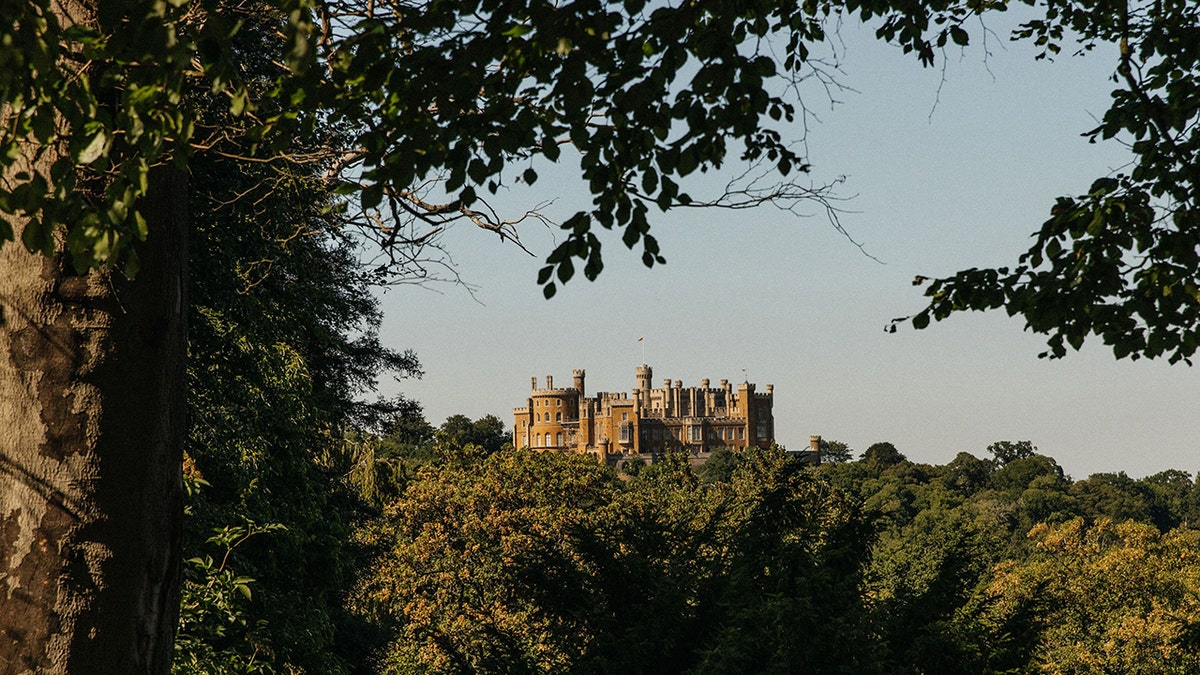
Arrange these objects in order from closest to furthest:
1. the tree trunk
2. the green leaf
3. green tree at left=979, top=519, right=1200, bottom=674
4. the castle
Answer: the green leaf
the tree trunk
green tree at left=979, top=519, right=1200, bottom=674
the castle

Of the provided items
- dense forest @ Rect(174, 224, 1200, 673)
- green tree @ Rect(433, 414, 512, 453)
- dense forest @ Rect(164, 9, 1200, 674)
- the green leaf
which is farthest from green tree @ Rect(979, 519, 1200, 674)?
green tree @ Rect(433, 414, 512, 453)

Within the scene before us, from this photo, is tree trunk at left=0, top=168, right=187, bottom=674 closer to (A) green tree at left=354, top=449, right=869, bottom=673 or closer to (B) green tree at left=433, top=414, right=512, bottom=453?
(A) green tree at left=354, top=449, right=869, bottom=673

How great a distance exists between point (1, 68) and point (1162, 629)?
3744 centimetres

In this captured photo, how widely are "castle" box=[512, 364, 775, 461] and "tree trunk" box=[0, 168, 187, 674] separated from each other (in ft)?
415

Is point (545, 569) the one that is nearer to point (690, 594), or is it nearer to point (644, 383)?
point (690, 594)

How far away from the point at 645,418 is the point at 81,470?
423 ft

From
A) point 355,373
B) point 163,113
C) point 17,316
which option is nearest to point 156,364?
point 17,316

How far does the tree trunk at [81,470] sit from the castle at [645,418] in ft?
415

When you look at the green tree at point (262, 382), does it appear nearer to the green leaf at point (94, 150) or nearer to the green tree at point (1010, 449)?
the green leaf at point (94, 150)

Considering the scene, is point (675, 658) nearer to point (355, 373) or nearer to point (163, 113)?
point (163, 113)

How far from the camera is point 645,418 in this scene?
132875 millimetres

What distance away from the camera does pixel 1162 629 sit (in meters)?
35.3

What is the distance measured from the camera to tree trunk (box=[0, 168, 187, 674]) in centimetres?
431

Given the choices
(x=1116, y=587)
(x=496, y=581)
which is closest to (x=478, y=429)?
(x=1116, y=587)
